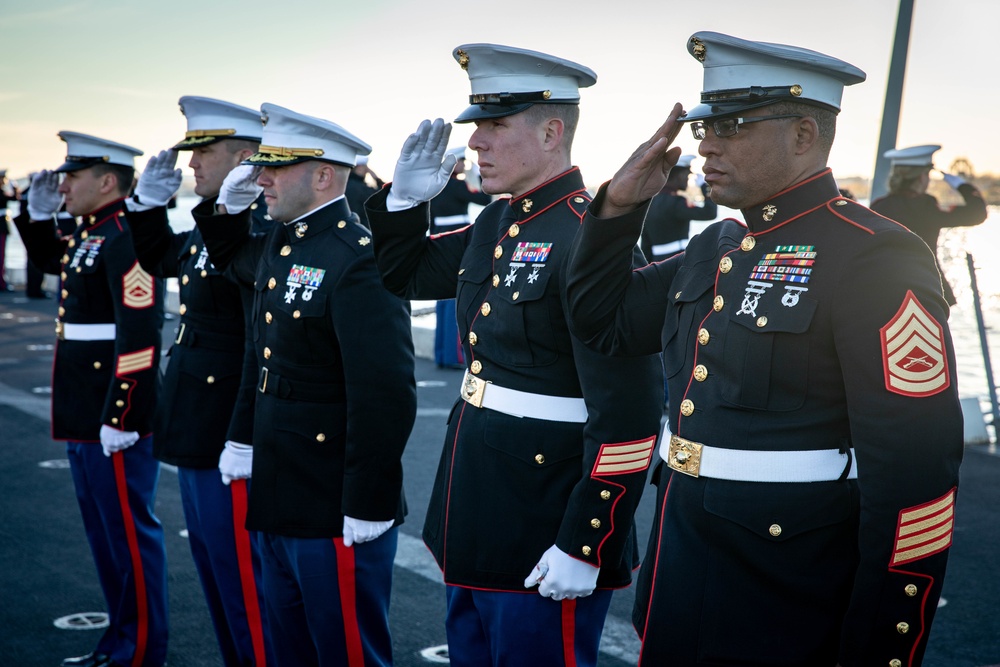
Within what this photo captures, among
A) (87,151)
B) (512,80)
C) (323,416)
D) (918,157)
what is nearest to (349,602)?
(323,416)

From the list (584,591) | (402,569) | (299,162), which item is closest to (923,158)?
Result: (402,569)

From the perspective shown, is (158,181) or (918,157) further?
(918,157)

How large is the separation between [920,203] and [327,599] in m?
4.99

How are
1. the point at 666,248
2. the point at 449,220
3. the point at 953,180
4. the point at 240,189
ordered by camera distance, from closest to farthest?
the point at 240,189
the point at 953,180
the point at 666,248
the point at 449,220

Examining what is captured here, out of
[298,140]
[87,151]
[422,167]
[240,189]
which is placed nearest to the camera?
[422,167]

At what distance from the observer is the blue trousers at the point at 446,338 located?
10.0m

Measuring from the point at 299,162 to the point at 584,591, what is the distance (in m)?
1.64

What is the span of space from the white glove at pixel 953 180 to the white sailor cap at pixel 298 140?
487 cm

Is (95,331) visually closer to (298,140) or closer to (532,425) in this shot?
(298,140)

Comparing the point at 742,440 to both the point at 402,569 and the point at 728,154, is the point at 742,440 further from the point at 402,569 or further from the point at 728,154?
the point at 402,569

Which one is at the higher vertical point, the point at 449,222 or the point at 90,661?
the point at 449,222

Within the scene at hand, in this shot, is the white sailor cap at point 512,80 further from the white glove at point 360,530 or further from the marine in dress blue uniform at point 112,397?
the marine in dress blue uniform at point 112,397

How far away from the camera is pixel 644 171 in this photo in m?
2.03

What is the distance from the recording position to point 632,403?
237 centimetres
